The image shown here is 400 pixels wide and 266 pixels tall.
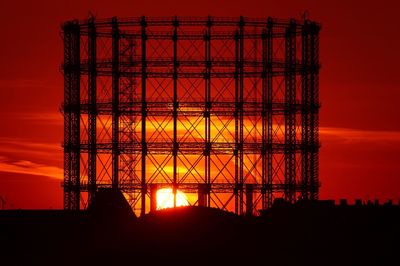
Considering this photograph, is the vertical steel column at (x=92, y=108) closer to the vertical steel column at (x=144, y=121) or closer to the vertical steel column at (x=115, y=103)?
the vertical steel column at (x=115, y=103)

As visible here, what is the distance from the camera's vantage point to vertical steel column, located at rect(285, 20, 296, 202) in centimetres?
6269

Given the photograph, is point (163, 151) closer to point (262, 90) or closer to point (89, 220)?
point (262, 90)

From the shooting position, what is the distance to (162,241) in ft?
157

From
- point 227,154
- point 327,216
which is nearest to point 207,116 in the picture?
point 227,154

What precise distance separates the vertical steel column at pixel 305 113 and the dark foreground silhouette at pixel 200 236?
2.69m

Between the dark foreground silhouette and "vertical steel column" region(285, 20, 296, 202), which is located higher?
"vertical steel column" region(285, 20, 296, 202)

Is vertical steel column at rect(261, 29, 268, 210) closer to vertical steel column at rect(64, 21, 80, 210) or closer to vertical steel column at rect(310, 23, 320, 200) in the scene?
vertical steel column at rect(310, 23, 320, 200)

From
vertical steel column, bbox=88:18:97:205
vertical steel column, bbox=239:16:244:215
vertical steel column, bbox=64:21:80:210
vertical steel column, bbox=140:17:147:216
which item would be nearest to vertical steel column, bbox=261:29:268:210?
vertical steel column, bbox=239:16:244:215

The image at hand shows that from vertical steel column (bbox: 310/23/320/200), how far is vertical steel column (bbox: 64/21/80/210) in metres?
9.48

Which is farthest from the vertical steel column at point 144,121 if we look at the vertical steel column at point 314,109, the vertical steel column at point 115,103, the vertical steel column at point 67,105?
the vertical steel column at point 314,109

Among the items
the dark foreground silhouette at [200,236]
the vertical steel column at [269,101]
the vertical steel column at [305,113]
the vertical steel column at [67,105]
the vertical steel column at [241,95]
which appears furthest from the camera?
the vertical steel column at [67,105]

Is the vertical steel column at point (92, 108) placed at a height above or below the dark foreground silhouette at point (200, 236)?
above

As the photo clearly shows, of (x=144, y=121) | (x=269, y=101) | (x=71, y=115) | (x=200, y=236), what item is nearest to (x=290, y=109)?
(x=269, y=101)

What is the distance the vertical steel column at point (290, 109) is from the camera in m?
62.7
